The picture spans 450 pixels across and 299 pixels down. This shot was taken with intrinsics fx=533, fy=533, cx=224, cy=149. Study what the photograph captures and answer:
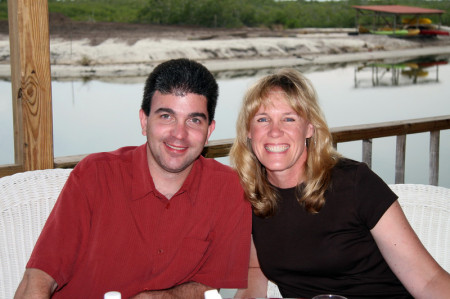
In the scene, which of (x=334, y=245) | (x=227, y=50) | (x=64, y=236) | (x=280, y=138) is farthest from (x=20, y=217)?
(x=227, y=50)

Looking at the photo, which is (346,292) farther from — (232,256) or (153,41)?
(153,41)

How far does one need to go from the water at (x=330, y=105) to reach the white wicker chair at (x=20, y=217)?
231cm

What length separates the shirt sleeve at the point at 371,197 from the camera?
134 centimetres

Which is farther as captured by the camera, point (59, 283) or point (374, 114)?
point (374, 114)

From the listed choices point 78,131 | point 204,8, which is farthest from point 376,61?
point 78,131

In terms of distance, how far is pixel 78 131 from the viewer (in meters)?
5.87

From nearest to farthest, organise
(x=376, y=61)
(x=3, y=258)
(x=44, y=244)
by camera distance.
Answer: (x=44, y=244)
(x=3, y=258)
(x=376, y=61)

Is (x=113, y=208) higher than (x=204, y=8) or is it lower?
lower

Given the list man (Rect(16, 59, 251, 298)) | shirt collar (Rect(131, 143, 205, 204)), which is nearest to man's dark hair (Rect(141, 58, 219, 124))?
man (Rect(16, 59, 251, 298))

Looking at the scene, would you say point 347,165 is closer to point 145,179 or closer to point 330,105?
point 145,179

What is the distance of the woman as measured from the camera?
1347 mm

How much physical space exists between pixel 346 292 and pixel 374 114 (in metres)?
5.74

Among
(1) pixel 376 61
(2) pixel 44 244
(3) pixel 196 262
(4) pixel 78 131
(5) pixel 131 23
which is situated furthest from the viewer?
(1) pixel 376 61

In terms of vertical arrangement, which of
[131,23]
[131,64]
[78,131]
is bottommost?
[78,131]
